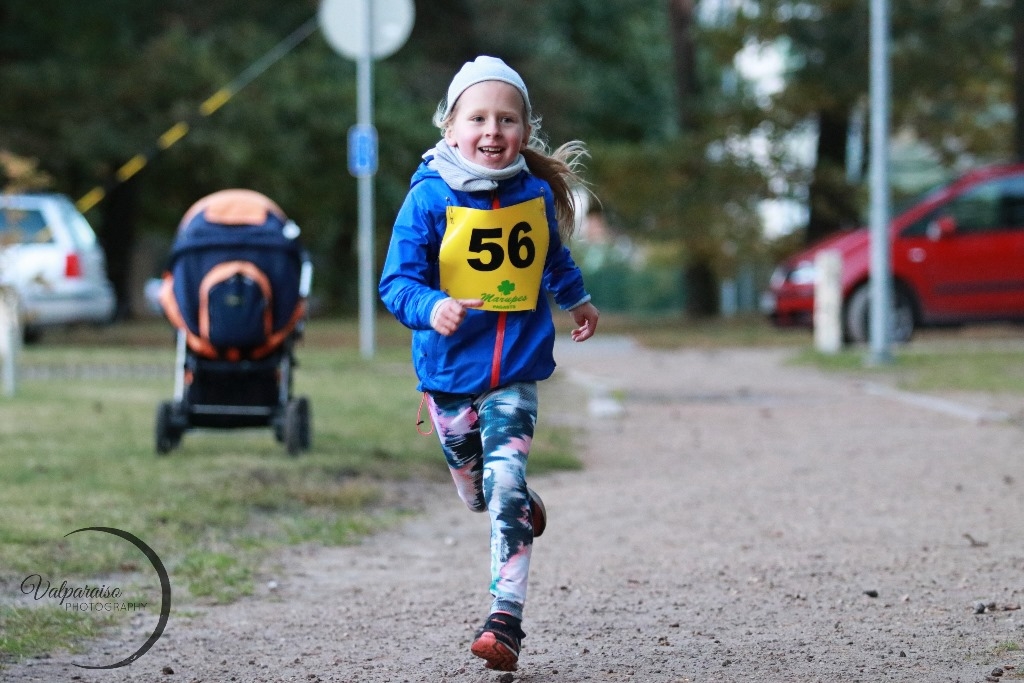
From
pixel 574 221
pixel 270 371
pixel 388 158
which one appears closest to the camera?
pixel 574 221

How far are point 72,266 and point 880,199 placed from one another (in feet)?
26.9

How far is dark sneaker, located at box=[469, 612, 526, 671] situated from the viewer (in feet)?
13.9

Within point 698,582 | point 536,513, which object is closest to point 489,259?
point 536,513

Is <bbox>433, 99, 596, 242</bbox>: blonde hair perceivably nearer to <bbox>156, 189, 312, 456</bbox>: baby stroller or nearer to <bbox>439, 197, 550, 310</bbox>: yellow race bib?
<bbox>439, 197, 550, 310</bbox>: yellow race bib

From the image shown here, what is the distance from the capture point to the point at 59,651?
477cm

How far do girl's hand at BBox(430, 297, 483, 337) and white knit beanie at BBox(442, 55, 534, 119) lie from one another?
26.4 inches

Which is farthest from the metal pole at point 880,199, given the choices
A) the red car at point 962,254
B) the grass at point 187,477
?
the red car at point 962,254

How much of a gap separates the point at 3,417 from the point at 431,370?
6.70m

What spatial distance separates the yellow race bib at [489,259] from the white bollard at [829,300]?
13.6 metres

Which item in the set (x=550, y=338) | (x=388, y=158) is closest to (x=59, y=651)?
(x=550, y=338)

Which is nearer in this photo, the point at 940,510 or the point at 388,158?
the point at 940,510

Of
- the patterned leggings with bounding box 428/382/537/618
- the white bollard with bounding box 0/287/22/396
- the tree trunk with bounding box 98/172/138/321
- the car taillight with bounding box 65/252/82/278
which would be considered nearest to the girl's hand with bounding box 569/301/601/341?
the patterned leggings with bounding box 428/382/537/618

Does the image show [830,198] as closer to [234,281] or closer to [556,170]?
[234,281]

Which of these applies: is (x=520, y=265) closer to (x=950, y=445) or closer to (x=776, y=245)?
(x=950, y=445)
